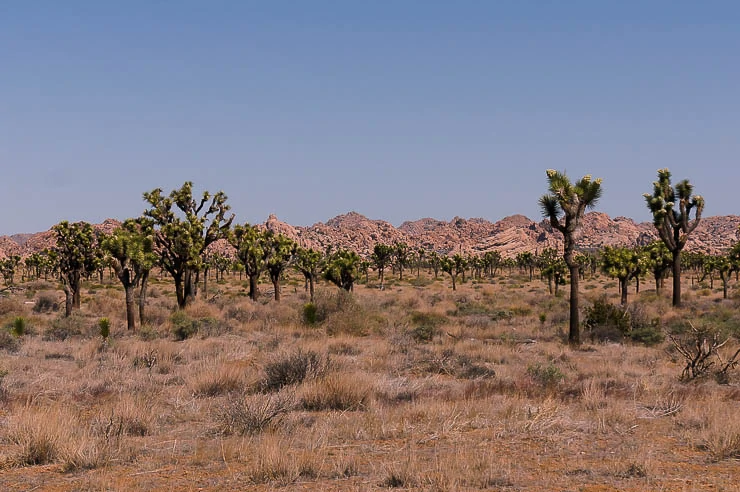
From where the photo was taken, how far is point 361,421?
9055 millimetres

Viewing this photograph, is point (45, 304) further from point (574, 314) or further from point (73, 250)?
point (574, 314)

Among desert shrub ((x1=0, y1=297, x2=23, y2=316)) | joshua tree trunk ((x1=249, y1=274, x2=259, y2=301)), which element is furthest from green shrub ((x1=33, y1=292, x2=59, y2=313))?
joshua tree trunk ((x1=249, y1=274, x2=259, y2=301))

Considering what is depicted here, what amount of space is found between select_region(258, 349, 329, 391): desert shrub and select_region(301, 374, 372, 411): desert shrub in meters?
1.37

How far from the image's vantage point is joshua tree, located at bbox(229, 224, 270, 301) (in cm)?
4022

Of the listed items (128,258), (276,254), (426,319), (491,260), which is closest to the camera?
(128,258)

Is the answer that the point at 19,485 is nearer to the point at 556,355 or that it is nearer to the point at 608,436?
the point at 608,436

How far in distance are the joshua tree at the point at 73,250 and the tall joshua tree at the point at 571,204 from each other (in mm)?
26983

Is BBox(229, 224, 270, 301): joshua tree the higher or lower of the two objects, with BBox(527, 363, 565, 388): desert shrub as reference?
higher

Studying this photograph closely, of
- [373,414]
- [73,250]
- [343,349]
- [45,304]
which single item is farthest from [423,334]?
[45,304]

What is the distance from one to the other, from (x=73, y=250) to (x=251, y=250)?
35.1 ft

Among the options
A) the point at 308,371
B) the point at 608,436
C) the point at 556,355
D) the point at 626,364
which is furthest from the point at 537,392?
the point at 556,355

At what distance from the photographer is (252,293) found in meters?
40.7

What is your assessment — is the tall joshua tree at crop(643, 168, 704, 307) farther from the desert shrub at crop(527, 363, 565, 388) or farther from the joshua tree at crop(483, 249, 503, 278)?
the joshua tree at crop(483, 249, 503, 278)

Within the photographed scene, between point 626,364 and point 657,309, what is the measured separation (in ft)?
63.2
